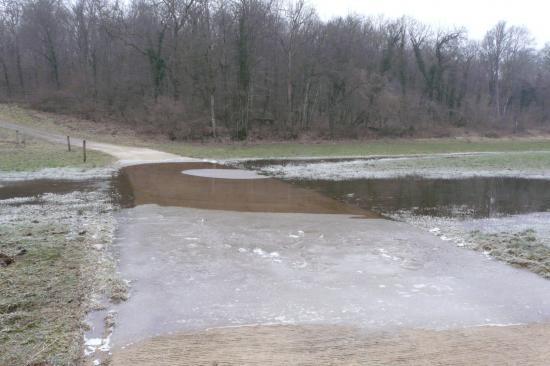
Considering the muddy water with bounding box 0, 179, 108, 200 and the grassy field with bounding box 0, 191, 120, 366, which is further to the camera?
the muddy water with bounding box 0, 179, 108, 200

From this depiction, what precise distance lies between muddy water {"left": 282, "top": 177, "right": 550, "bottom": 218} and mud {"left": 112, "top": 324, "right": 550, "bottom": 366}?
264 inches

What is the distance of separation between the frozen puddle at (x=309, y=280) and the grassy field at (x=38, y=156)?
11828mm

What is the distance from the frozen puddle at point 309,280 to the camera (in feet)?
16.5

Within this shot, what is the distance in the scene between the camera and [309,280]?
6164mm

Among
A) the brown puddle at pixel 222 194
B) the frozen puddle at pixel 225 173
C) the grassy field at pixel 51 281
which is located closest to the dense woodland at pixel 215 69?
the frozen puddle at pixel 225 173

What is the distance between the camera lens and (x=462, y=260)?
7.18 m

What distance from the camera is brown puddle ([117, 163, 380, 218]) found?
1136 centimetres

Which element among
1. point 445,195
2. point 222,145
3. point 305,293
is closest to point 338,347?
point 305,293

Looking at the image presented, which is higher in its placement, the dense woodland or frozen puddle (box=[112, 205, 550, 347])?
the dense woodland

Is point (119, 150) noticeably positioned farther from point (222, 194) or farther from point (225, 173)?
point (222, 194)

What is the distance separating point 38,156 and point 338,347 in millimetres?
22479

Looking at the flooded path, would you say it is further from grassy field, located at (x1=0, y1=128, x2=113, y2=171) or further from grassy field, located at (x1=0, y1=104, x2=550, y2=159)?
grassy field, located at (x1=0, y1=104, x2=550, y2=159)

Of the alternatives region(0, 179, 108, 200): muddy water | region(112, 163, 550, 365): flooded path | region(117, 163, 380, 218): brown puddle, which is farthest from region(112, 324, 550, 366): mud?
region(0, 179, 108, 200): muddy water

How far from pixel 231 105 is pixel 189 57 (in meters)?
5.37
